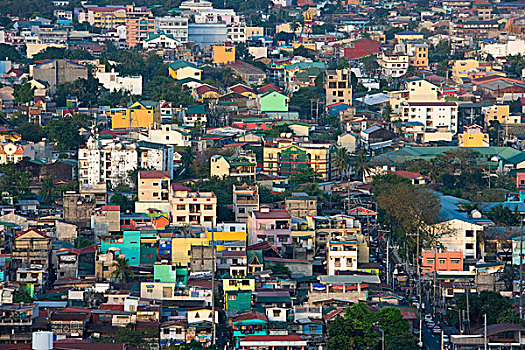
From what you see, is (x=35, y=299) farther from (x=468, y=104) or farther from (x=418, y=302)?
(x=468, y=104)

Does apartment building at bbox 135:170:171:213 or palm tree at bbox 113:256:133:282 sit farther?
apartment building at bbox 135:170:171:213

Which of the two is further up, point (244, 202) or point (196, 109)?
point (244, 202)

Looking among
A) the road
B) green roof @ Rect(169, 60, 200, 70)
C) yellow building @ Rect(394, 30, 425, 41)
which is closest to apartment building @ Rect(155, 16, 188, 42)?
green roof @ Rect(169, 60, 200, 70)

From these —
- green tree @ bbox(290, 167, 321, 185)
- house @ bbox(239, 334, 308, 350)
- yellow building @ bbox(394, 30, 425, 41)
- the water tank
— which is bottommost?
green tree @ bbox(290, 167, 321, 185)

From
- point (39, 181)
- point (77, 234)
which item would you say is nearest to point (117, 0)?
point (39, 181)

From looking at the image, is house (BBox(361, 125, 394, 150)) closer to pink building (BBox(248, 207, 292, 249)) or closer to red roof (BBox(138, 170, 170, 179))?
red roof (BBox(138, 170, 170, 179))

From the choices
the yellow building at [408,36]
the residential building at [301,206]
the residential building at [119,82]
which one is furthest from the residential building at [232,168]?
the yellow building at [408,36]

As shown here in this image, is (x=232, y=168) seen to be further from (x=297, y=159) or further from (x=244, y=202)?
(x=244, y=202)

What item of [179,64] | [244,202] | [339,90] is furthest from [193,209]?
[179,64]
